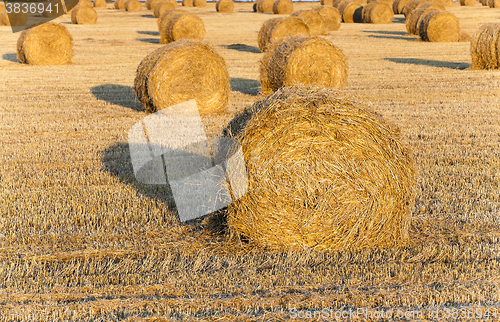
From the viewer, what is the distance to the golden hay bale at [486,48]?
49.5ft

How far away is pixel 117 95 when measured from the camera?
11.9 m

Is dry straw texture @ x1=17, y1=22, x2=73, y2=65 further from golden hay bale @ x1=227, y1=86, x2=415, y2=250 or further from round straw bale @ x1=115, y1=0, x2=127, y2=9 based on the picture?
round straw bale @ x1=115, y1=0, x2=127, y2=9

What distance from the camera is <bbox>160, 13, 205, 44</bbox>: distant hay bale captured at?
21844 mm

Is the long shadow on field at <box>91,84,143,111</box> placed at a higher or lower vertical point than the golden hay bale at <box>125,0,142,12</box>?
lower

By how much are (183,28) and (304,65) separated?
38.4 feet

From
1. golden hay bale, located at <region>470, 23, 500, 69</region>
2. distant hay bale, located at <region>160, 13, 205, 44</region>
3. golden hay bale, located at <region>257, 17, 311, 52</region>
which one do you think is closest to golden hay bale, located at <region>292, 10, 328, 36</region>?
golden hay bale, located at <region>257, 17, 311, 52</region>

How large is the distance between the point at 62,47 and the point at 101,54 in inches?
100

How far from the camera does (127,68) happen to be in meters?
16.2

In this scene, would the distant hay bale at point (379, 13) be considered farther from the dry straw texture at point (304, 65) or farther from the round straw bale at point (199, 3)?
the dry straw texture at point (304, 65)

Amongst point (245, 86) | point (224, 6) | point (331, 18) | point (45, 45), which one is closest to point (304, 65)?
point (245, 86)

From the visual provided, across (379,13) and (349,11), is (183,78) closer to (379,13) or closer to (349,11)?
(379,13)

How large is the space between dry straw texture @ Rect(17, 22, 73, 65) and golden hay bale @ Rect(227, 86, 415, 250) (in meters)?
14.9

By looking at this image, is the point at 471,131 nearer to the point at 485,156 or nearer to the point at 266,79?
the point at 485,156

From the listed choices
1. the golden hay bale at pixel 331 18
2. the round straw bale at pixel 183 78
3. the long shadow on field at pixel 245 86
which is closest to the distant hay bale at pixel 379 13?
the golden hay bale at pixel 331 18
